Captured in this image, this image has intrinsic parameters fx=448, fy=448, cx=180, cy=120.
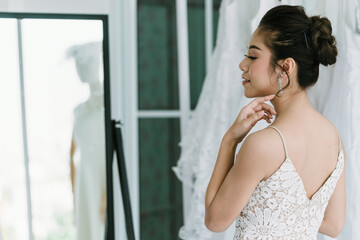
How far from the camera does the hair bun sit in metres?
1.09

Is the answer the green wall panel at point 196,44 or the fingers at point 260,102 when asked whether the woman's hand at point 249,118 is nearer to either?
the fingers at point 260,102

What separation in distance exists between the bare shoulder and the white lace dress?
2 centimetres

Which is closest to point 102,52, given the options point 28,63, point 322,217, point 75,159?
point 28,63

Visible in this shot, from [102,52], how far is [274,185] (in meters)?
0.87

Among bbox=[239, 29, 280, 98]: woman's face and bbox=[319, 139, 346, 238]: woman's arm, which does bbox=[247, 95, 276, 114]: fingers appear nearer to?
bbox=[239, 29, 280, 98]: woman's face

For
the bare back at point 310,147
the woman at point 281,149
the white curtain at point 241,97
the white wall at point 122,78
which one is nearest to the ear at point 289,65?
the woman at point 281,149

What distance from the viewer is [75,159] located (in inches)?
65.7

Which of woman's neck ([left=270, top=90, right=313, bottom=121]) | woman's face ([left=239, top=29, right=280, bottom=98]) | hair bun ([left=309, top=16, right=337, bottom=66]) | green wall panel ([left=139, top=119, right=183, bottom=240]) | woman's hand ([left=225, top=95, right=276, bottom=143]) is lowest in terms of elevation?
green wall panel ([left=139, top=119, right=183, bottom=240])

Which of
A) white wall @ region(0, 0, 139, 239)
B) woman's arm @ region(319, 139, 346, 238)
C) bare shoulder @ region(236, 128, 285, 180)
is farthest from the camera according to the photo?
white wall @ region(0, 0, 139, 239)

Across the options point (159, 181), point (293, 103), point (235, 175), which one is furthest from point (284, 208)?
point (159, 181)

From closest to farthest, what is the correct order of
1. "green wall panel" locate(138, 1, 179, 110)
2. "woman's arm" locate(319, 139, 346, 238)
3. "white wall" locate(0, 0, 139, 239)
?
1. "woman's arm" locate(319, 139, 346, 238)
2. "white wall" locate(0, 0, 139, 239)
3. "green wall panel" locate(138, 1, 179, 110)

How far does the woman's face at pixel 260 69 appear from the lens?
113cm

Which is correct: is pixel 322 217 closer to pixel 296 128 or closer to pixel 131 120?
pixel 296 128

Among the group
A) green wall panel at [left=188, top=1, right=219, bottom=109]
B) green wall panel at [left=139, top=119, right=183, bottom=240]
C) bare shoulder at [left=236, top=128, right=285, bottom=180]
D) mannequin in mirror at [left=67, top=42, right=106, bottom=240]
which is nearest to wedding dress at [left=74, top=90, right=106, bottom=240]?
mannequin in mirror at [left=67, top=42, right=106, bottom=240]
